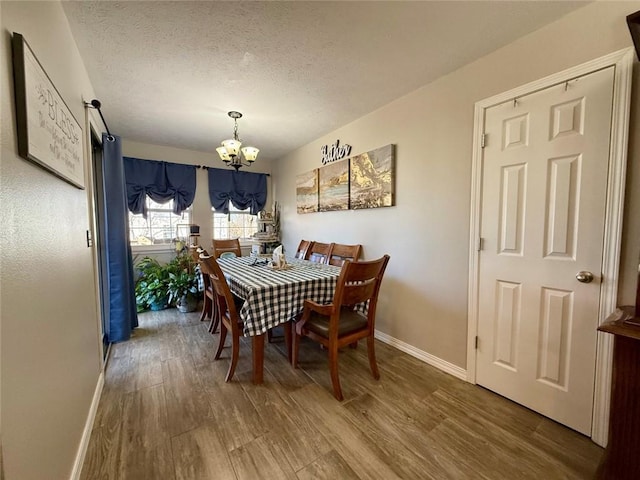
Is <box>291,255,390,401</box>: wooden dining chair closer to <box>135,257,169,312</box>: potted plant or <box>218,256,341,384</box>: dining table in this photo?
<box>218,256,341,384</box>: dining table

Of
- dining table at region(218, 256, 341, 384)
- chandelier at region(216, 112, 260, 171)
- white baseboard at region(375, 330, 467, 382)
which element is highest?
chandelier at region(216, 112, 260, 171)

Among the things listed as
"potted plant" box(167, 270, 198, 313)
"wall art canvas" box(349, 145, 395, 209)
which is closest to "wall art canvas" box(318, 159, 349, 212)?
"wall art canvas" box(349, 145, 395, 209)

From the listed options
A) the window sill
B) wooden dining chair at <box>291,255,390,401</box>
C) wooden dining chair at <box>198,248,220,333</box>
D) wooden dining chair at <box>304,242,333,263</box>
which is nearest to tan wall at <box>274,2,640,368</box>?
wooden dining chair at <box>304,242,333,263</box>

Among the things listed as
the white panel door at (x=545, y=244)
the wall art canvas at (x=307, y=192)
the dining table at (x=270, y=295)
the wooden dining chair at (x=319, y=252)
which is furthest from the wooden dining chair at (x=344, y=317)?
the wall art canvas at (x=307, y=192)

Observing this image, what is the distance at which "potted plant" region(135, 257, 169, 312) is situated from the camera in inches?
137

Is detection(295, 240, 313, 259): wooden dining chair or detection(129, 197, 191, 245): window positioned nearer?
detection(295, 240, 313, 259): wooden dining chair

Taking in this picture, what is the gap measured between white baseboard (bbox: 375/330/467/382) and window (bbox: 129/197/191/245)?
354cm

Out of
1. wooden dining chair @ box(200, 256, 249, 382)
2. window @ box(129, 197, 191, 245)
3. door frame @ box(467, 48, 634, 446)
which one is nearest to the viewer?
door frame @ box(467, 48, 634, 446)

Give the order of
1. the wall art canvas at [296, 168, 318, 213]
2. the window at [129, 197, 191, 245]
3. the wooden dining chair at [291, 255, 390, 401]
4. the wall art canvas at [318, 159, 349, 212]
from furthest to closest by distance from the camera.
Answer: the window at [129, 197, 191, 245]
the wall art canvas at [296, 168, 318, 213]
the wall art canvas at [318, 159, 349, 212]
the wooden dining chair at [291, 255, 390, 401]

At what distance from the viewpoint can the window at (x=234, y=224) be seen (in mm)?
4566

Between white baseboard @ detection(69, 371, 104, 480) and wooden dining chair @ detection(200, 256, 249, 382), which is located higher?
wooden dining chair @ detection(200, 256, 249, 382)

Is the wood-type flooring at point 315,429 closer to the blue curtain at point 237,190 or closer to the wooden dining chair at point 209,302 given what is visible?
the wooden dining chair at point 209,302

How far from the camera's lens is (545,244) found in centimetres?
160

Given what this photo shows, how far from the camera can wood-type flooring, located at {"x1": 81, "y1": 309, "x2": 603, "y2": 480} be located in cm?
127
